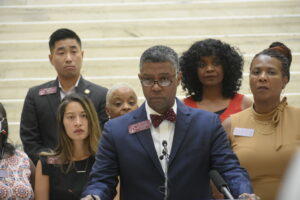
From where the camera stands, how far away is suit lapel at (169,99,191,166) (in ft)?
8.58

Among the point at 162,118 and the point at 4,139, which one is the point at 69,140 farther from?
the point at 162,118

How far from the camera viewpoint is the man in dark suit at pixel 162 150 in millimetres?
2588

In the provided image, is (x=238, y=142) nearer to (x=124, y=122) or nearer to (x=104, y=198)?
(x=124, y=122)

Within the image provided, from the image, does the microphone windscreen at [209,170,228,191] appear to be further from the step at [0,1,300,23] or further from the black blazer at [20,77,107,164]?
the step at [0,1,300,23]

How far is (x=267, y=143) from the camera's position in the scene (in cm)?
326

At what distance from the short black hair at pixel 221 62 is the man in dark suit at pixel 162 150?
4.68ft

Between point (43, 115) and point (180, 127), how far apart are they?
1.93m

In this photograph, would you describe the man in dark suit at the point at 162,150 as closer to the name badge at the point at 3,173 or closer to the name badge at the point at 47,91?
the name badge at the point at 3,173

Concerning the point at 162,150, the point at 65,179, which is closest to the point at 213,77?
the point at 65,179

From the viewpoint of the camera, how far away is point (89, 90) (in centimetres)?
448

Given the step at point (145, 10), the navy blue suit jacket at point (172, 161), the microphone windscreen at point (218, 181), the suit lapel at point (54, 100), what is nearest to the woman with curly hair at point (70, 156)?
the suit lapel at point (54, 100)

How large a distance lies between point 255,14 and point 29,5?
345cm

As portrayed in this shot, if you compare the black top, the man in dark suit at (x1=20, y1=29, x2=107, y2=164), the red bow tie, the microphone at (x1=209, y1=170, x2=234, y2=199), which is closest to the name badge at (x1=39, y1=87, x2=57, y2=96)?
the man in dark suit at (x1=20, y1=29, x2=107, y2=164)

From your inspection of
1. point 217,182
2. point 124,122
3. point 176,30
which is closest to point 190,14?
point 176,30
